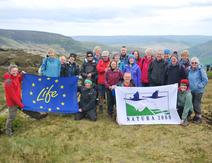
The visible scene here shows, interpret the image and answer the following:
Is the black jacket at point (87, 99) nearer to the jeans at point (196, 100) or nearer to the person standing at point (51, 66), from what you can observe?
the person standing at point (51, 66)

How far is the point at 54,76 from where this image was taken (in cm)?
1298

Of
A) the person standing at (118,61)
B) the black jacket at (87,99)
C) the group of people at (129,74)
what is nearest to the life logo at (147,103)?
the group of people at (129,74)

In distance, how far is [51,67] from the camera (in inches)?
505

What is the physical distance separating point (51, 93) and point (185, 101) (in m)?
4.87

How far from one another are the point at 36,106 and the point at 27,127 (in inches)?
38.4

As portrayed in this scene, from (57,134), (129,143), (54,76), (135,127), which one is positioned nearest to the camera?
(129,143)

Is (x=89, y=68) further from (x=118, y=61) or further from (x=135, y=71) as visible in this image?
(x=135, y=71)

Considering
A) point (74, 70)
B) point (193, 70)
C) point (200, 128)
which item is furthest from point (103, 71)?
point (200, 128)

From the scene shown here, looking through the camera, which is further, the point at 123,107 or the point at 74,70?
the point at 74,70

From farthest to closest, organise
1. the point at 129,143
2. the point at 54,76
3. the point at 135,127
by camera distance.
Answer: the point at 54,76 < the point at 135,127 < the point at 129,143

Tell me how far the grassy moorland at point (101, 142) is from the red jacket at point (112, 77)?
1412mm

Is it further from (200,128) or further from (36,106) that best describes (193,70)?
(36,106)

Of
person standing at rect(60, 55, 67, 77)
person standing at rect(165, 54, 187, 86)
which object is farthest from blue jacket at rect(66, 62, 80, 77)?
person standing at rect(165, 54, 187, 86)

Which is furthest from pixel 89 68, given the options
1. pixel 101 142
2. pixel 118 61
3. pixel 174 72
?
pixel 101 142
